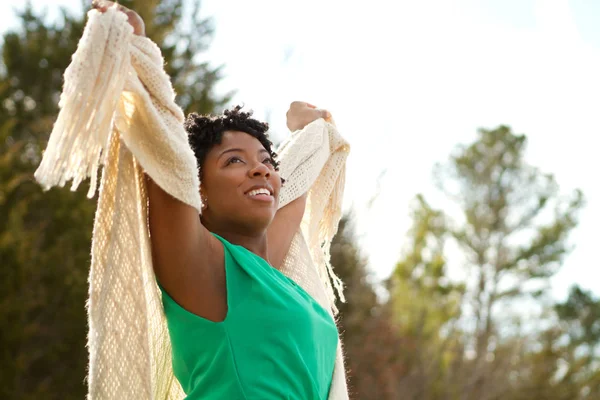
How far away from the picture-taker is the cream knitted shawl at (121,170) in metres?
1.55

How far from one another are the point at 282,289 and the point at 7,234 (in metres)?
6.29

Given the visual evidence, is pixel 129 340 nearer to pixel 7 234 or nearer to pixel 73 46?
pixel 7 234

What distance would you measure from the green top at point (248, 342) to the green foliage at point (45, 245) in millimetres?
6192

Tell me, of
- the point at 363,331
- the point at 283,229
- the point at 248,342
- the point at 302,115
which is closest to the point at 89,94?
the point at 248,342

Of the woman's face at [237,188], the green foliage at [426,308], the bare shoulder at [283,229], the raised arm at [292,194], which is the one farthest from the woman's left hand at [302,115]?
the green foliage at [426,308]

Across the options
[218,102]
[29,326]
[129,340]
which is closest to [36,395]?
[29,326]

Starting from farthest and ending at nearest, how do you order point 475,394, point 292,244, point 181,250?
1. point 475,394
2. point 292,244
3. point 181,250

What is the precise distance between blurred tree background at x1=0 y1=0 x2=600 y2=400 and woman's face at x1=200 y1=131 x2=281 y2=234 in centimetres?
603

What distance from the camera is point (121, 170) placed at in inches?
68.0

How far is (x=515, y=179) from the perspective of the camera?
2102cm

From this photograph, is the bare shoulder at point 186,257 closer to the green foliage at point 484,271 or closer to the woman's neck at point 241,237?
the woman's neck at point 241,237

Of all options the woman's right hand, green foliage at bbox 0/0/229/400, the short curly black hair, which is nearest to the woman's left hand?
the short curly black hair

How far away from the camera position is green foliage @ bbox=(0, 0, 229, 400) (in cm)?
770

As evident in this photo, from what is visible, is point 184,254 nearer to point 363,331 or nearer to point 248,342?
point 248,342
